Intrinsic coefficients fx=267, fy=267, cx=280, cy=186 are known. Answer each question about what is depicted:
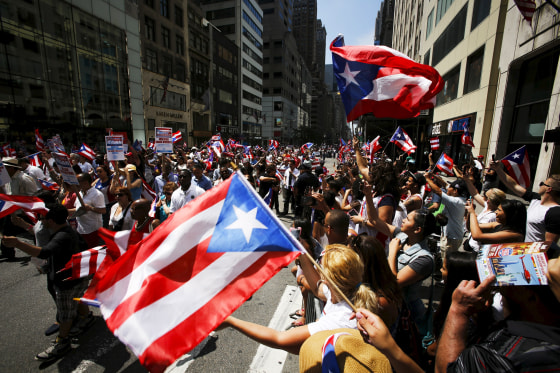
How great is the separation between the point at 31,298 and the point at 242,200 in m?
4.86

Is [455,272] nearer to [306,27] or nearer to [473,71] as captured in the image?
[473,71]

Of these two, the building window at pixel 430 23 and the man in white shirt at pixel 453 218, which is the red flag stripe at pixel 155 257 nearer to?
the man in white shirt at pixel 453 218

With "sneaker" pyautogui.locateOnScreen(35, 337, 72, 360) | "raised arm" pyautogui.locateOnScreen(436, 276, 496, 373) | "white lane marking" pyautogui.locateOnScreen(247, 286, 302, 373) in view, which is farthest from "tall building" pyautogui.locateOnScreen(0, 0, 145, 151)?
"raised arm" pyautogui.locateOnScreen(436, 276, 496, 373)

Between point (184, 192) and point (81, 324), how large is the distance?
2.67m

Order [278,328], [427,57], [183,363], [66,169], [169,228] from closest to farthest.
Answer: [169,228] → [183,363] → [278,328] → [66,169] → [427,57]

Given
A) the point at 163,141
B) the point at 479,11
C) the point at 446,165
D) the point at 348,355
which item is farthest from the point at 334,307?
the point at 479,11

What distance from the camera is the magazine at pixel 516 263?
1.26m

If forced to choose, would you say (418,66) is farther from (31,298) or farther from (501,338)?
(31,298)

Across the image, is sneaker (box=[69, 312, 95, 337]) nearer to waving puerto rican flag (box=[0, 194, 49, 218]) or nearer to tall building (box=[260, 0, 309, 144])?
waving puerto rican flag (box=[0, 194, 49, 218])

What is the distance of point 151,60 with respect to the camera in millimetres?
32156

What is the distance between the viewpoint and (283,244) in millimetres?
1870

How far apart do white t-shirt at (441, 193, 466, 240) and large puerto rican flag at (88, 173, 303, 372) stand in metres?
4.04

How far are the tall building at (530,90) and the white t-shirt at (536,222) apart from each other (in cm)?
822

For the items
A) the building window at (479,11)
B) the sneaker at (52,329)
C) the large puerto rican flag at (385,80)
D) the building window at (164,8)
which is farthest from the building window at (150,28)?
the sneaker at (52,329)
